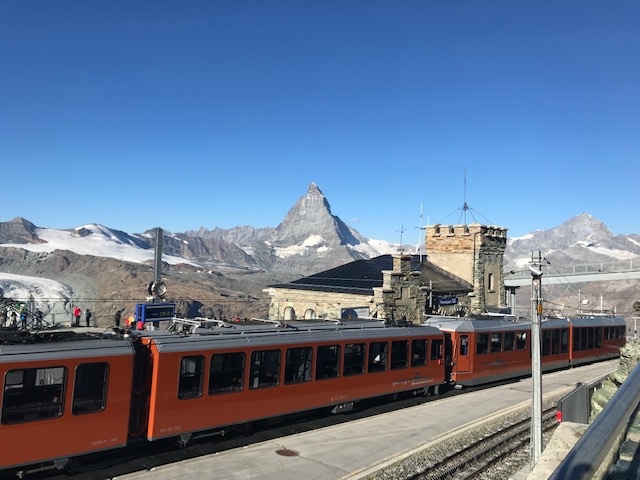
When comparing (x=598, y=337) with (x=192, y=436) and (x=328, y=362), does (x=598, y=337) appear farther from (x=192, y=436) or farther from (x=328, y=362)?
(x=192, y=436)

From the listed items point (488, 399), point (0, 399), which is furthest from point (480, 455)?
point (0, 399)

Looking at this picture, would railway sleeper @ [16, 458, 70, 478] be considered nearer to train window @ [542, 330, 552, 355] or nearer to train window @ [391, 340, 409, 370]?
train window @ [391, 340, 409, 370]

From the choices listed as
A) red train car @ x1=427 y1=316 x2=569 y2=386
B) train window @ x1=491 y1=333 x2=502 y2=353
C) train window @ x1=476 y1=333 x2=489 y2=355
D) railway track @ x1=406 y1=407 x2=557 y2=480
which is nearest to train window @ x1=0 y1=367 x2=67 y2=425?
railway track @ x1=406 y1=407 x2=557 y2=480

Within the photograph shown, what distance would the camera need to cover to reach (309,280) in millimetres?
41156

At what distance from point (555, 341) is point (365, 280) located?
42.7 ft

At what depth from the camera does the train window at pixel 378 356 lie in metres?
19.3

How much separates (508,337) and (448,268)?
17.1m

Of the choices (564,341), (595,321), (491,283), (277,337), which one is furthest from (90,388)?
(491,283)

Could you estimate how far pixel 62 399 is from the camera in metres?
11.6

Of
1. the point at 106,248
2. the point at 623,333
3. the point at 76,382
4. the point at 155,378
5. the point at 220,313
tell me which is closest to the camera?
the point at 76,382

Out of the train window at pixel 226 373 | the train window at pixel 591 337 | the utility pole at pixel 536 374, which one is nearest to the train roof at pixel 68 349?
the train window at pixel 226 373

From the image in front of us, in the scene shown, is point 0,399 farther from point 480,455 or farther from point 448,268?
point 448,268

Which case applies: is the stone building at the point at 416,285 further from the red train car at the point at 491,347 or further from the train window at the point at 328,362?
the train window at the point at 328,362

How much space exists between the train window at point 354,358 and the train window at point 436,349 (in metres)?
4.66
